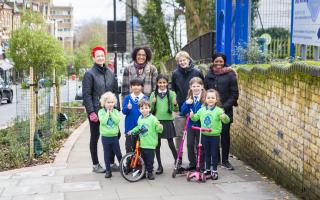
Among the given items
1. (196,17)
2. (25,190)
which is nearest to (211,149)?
(25,190)

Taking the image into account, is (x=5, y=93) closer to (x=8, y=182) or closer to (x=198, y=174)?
(x=8, y=182)

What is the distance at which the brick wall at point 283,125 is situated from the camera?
5.75 meters

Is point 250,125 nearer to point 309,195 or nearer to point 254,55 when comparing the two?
point 254,55

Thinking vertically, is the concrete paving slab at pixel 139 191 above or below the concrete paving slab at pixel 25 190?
above

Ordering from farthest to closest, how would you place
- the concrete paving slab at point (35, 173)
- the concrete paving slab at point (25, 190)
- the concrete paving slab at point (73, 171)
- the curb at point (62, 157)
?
the curb at point (62, 157), the concrete paving slab at point (73, 171), the concrete paving slab at point (35, 173), the concrete paving slab at point (25, 190)

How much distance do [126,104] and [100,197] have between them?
1.45m

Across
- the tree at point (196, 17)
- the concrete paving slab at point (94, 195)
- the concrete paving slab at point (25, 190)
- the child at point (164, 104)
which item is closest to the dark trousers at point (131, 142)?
the child at point (164, 104)

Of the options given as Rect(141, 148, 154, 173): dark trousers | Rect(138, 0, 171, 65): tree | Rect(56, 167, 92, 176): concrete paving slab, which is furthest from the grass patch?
Rect(138, 0, 171, 65): tree

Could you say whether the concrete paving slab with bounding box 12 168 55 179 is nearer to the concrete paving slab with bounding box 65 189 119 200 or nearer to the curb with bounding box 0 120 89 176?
the curb with bounding box 0 120 89 176

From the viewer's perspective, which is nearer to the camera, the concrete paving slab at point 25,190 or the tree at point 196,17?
the concrete paving slab at point 25,190

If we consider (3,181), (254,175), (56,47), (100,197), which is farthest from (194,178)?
(56,47)

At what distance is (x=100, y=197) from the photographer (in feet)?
21.1

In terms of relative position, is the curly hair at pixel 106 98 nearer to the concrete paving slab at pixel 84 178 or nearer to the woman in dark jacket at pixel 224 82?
the concrete paving slab at pixel 84 178

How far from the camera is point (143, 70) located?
7.61m
